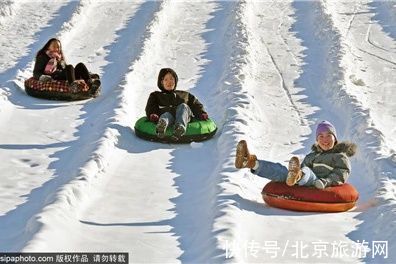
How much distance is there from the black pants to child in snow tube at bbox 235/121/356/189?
4295mm

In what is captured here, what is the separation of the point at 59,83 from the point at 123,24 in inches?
221

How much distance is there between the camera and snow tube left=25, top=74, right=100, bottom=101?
1017 cm

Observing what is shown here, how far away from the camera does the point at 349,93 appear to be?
10.6m

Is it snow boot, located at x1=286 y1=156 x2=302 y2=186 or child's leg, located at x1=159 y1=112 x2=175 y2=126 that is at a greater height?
child's leg, located at x1=159 y1=112 x2=175 y2=126

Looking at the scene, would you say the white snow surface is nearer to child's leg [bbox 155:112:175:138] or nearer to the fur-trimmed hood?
child's leg [bbox 155:112:175:138]

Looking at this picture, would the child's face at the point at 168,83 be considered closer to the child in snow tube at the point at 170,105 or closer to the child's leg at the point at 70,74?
the child in snow tube at the point at 170,105

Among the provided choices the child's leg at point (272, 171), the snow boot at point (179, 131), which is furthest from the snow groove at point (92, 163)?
the child's leg at point (272, 171)

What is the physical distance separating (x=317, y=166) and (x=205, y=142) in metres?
2.01

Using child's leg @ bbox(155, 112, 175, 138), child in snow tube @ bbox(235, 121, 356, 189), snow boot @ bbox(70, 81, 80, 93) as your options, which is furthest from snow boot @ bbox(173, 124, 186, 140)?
snow boot @ bbox(70, 81, 80, 93)

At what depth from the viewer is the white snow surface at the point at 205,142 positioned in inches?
229

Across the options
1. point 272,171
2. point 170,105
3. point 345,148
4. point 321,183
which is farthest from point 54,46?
point 321,183

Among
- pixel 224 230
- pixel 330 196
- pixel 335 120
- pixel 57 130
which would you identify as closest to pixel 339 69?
pixel 335 120

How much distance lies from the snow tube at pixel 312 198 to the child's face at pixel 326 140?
39cm

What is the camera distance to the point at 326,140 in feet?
22.2
